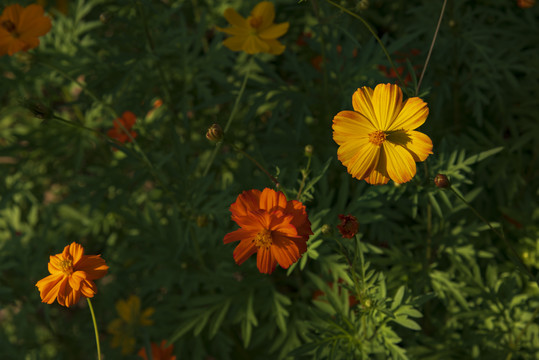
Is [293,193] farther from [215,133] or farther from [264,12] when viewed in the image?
[264,12]

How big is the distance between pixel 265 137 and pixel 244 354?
0.96 metres

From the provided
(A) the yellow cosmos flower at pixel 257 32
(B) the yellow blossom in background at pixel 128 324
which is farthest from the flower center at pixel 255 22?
(B) the yellow blossom in background at pixel 128 324

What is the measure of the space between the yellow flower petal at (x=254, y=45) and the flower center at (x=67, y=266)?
0.86 m

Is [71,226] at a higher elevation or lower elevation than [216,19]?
lower

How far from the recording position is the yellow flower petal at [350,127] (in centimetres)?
107

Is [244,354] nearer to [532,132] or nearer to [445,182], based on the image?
[445,182]

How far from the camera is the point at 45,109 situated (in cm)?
122

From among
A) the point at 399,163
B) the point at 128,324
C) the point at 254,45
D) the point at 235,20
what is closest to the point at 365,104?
the point at 399,163

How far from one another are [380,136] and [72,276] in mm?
804

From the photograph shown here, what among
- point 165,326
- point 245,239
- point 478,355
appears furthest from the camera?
point 165,326

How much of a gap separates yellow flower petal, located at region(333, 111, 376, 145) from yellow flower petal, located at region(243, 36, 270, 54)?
55 cm

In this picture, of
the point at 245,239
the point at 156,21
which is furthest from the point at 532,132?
the point at 156,21

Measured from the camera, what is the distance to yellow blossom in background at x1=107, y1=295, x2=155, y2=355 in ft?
6.33

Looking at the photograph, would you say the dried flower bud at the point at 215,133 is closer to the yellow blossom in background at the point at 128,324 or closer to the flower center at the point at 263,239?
the flower center at the point at 263,239
